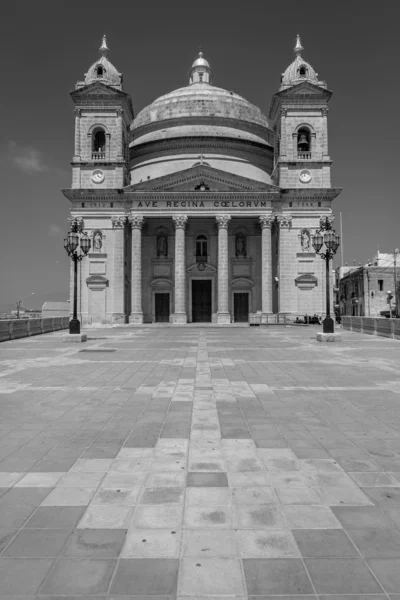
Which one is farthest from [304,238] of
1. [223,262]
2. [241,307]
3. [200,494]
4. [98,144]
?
[200,494]

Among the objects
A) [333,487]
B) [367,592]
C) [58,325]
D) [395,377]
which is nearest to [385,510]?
[333,487]

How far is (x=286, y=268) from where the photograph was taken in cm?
4803

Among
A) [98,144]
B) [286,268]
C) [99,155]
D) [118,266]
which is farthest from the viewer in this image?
[98,144]

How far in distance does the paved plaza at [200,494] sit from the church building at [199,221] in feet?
127

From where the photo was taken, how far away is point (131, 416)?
7.46 meters

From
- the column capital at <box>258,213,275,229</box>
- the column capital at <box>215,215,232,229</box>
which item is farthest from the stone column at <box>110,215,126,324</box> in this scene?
the column capital at <box>258,213,275,229</box>

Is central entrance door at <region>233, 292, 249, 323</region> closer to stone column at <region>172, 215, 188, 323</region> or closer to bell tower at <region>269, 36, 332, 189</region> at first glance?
stone column at <region>172, 215, 188, 323</region>

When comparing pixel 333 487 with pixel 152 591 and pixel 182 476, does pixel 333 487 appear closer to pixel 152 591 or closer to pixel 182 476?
pixel 182 476

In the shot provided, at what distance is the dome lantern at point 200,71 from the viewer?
66875 mm

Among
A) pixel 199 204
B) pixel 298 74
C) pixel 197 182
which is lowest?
pixel 199 204

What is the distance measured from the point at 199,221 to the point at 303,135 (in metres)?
14.1

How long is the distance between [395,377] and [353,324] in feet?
76.1

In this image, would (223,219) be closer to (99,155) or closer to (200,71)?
(99,155)

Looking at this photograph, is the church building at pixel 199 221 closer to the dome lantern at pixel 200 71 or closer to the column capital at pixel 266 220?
the column capital at pixel 266 220
